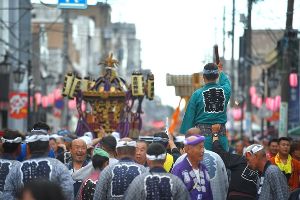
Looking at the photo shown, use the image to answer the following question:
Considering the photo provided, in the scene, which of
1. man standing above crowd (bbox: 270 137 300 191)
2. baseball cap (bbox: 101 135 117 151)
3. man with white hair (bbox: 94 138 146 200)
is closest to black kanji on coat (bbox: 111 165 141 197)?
man with white hair (bbox: 94 138 146 200)

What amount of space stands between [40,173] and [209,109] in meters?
2.99

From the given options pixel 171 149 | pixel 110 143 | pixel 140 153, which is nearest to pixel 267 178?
pixel 140 153

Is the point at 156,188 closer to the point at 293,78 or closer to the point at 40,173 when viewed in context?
the point at 40,173

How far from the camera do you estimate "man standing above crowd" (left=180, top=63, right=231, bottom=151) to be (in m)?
12.4

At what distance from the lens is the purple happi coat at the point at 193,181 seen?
34.9 feet

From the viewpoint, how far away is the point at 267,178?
11.9 metres

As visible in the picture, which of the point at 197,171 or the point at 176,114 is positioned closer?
the point at 197,171

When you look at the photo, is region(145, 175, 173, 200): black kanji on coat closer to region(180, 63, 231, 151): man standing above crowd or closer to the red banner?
region(180, 63, 231, 151): man standing above crowd

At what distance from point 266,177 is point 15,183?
3264mm

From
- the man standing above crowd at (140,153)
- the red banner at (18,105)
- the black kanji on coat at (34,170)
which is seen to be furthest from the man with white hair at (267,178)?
the red banner at (18,105)

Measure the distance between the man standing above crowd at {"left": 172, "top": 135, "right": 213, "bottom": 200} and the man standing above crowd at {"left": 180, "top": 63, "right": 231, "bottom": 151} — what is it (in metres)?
1.57

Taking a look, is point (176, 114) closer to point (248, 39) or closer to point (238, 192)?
point (238, 192)

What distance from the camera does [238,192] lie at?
39.9 feet

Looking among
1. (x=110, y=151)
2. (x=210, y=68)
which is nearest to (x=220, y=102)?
(x=210, y=68)
